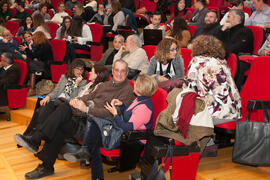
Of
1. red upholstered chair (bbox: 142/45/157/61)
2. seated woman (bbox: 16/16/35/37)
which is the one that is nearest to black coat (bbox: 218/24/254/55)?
red upholstered chair (bbox: 142/45/157/61)

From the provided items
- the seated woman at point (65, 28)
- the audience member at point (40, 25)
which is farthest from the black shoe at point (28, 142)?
the audience member at point (40, 25)

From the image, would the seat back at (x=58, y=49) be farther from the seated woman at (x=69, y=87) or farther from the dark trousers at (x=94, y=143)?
the dark trousers at (x=94, y=143)

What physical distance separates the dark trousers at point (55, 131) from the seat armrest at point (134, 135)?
68 centimetres

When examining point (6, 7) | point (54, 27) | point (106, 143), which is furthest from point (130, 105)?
point (6, 7)

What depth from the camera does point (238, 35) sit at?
4.19 m

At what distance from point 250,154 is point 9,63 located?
3.01m

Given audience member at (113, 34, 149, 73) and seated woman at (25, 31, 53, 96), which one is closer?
audience member at (113, 34, 149, 73)

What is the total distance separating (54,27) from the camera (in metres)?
6.62

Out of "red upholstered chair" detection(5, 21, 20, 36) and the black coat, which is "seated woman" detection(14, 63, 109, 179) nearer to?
the black coat

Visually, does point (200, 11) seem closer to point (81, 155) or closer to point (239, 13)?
point (239, 13)

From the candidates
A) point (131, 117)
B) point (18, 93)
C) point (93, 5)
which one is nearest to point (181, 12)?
point (93, 5)

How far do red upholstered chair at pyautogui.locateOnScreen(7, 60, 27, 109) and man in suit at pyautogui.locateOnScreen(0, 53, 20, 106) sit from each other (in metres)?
0.05

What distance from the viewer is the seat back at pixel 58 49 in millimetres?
5355

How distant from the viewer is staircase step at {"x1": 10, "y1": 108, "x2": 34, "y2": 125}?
4613mm
